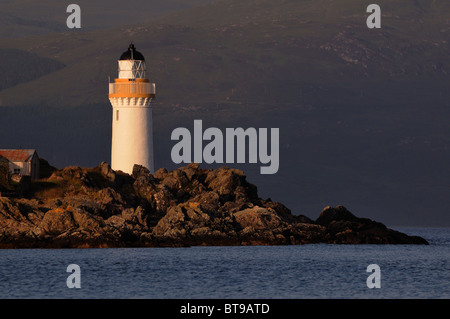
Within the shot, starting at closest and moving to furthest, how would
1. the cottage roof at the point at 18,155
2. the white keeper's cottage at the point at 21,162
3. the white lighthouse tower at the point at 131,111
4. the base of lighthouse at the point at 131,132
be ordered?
the white keeper's cottage at the point at 21,162 → the cottage roof at the point at 18,155 → the white lighthouse tower at the point at 131,111 → the base of lighthouse at the point at 131,132

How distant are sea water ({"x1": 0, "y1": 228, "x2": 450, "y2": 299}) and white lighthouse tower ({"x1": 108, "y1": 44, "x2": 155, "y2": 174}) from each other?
1183cm

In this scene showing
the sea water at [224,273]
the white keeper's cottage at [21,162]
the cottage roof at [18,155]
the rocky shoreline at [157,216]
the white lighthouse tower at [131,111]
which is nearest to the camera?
the sea water at [224,273]

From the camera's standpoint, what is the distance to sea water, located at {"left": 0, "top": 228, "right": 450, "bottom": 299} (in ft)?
178

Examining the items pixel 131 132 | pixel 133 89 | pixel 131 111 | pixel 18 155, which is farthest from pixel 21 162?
pixel 133 89

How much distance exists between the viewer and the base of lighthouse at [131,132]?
85.8 meters

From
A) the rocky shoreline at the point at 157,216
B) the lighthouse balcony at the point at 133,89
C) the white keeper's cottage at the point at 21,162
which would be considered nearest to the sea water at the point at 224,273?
the rocky shoreline at the point at 157,216

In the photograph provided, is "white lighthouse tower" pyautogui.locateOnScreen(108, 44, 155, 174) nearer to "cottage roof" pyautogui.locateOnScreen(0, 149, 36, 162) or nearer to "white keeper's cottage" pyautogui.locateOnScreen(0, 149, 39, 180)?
"white keeper's cottage" pyautogui.locateOnScreen(0, 149, 39, 180)

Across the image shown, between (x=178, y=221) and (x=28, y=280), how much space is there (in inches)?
787

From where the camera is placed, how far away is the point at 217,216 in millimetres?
78750

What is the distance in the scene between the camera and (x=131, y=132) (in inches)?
3378

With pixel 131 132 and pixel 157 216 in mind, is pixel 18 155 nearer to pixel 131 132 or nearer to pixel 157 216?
pixel 131 132

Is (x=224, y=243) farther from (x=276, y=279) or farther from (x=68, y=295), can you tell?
(x=68, y=295)

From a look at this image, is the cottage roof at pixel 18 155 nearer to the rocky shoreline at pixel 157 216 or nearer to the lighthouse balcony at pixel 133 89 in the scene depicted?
the rocky shoreline at pixel 157 216

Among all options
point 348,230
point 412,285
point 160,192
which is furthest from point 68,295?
point 348,230
